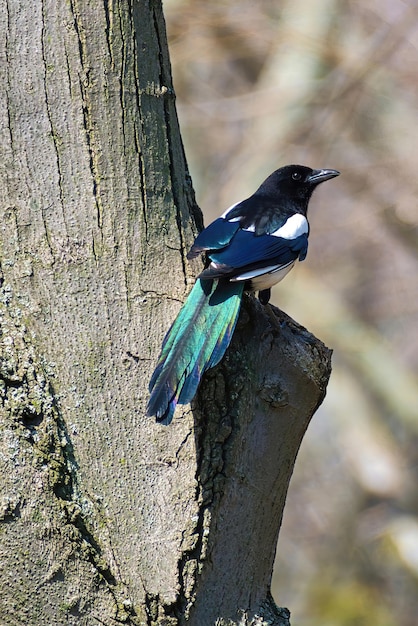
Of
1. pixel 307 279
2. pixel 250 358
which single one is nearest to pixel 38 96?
pixel 250 358

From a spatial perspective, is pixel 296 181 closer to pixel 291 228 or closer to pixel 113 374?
pixel 291 228

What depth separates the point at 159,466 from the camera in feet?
5.31

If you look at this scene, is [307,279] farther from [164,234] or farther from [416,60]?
[164,234]

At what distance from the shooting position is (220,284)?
1821 mm

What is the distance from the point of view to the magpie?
1.62 metres

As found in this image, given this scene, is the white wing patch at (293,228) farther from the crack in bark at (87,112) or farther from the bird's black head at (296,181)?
the crack in bark at (87,112)

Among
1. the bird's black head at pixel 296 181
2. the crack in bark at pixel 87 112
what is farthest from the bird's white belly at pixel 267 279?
the bird's black head at pixel 296 181

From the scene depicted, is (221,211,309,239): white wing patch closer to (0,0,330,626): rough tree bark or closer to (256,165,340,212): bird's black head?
(256,165,340,212): bird's black head

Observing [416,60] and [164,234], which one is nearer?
[164,234]

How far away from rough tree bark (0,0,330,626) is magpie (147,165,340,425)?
4 centimetres

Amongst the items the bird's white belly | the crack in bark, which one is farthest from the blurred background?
the crack in bark

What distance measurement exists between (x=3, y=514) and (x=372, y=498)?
206 inches

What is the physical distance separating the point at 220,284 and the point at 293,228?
28.9 inches

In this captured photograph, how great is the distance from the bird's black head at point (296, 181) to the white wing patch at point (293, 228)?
0.31 metres
